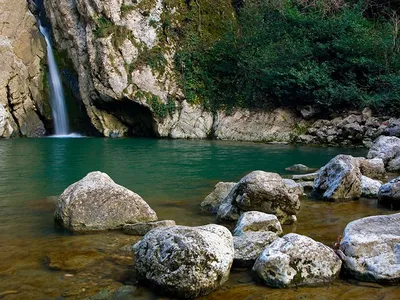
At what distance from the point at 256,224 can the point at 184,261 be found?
1872 mm

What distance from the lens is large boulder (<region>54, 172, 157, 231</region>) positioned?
6.41 meters

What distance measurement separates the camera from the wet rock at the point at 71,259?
4785 millimetres

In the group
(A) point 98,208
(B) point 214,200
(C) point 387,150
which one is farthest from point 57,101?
(A) point 98,208

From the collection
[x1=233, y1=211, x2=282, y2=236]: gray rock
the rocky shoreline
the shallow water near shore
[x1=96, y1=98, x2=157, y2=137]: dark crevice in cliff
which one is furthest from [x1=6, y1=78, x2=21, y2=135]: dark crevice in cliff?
[x1=233, y1=211, x2=282, y2=236]: gray rock

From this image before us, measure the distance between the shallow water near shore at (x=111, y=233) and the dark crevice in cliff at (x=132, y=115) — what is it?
521 inches

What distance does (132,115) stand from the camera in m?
29.9

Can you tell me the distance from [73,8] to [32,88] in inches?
276

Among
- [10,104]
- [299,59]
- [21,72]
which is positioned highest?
[299,59]

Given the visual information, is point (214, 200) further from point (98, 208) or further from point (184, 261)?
point (184, 261)

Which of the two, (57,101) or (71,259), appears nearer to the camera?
(71,259)

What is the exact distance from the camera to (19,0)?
32.0 m

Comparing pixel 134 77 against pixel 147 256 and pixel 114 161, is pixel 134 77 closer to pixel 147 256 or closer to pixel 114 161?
pixel 114 161

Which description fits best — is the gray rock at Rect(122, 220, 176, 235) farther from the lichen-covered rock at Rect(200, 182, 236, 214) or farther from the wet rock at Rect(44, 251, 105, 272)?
the lichen-covered rock at Rect(200, 182, 236, 214)

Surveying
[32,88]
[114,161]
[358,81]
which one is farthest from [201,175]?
[32,88]
